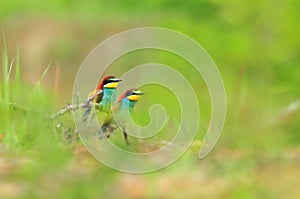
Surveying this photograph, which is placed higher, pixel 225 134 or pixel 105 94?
pixel 105 94

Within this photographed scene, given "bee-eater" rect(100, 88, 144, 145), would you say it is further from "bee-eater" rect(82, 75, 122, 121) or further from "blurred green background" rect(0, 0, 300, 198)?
"blurred green background" rect(0, 0, 300, 198)

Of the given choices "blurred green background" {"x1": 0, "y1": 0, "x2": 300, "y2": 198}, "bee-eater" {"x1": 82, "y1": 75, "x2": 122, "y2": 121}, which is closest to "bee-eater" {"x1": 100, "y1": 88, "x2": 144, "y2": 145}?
"bee-eater" {"x1": 82, "y1": 75, "x2": 122, "y2": 121}

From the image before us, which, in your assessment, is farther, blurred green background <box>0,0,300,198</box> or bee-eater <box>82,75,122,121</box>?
bee-eater <box>82,75,122,121</box>

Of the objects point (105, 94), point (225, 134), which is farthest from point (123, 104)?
point (225, 134)

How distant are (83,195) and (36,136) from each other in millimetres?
882

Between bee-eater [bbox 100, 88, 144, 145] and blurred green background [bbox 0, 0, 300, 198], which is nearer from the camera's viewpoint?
blurred green background [bbox 0, 0, 300, 198]

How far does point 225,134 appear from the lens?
487cm

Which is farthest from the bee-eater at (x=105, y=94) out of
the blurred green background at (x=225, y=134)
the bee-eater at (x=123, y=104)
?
the blurred green background at (x=225, y=134)

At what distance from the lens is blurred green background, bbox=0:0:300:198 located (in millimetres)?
3803

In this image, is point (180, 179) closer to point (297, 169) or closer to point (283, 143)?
point (297, 169)

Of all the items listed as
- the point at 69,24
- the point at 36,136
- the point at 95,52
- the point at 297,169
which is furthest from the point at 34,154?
the point at 69,24

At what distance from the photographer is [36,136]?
4.50m

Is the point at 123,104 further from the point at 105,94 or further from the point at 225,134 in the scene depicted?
the point at 225,134

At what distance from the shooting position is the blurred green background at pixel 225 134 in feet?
12.5
